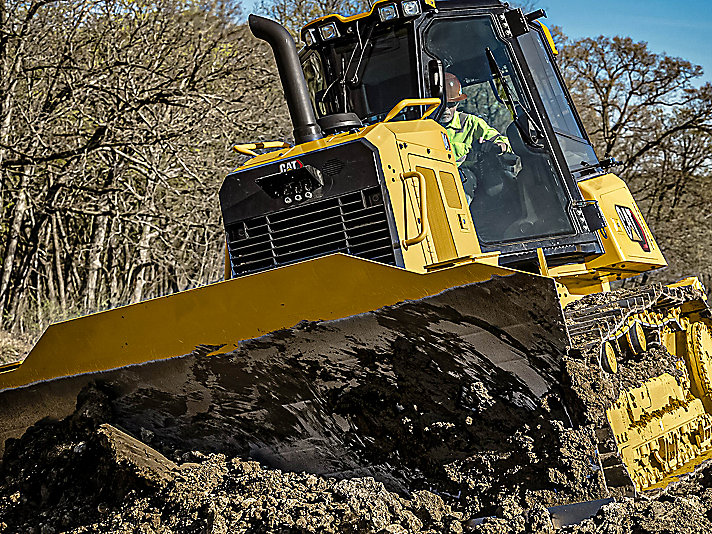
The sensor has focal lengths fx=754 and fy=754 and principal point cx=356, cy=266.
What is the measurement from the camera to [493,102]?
4812 millimetres

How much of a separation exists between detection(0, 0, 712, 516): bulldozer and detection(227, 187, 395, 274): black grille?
0.01 meters

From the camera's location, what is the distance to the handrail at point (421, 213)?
3949mm

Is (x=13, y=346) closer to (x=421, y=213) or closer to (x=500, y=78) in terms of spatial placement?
(x=421, y=213)

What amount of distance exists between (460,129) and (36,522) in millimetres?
3240

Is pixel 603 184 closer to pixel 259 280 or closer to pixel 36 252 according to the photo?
pixel 259 280

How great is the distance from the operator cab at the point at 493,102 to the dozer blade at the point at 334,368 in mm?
1494

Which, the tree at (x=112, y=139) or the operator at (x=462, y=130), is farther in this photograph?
the tree at (x=112, y=139)

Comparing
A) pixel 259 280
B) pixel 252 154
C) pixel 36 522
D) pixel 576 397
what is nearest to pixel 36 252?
pixel 252 154

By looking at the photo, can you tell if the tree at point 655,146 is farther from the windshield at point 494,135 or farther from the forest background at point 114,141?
the windshield at point 494,135

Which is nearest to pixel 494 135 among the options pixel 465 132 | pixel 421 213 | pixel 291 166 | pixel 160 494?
pixel 465 132

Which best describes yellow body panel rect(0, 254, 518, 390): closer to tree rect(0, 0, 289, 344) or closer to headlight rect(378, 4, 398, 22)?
headlight rect(378, 4, 398, 22)

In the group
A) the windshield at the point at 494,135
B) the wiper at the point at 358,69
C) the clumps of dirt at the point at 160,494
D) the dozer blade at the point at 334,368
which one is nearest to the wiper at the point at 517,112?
the windshield at the point at 494,135

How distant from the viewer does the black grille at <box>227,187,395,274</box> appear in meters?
3.96

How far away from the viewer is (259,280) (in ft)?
10.5
